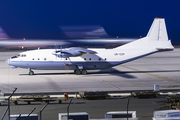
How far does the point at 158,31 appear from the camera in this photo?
149 ft

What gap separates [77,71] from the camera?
44.8 metres

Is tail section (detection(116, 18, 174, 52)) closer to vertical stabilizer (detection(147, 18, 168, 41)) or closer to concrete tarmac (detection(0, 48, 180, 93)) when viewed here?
vertical stabilizer (detection(147, 18, 168, 41))

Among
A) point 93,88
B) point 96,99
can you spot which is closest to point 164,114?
→ point 96,99

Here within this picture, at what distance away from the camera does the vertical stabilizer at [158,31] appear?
4541 cm

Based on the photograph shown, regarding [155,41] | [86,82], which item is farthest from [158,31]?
[86,82]

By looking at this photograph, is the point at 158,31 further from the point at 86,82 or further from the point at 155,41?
the point at 86,82

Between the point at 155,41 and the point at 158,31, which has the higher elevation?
the point at 158,31

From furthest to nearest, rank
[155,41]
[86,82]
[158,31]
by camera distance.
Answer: [158,31], [155,41], [86,82]

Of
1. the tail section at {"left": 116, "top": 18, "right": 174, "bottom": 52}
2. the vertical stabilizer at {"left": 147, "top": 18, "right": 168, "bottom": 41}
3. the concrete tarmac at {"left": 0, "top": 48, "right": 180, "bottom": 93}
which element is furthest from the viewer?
the vertical stabilizer at {"left": 147, "top": 18, "right": 168, "bottom": 41}

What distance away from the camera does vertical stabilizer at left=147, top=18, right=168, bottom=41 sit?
4541 cm

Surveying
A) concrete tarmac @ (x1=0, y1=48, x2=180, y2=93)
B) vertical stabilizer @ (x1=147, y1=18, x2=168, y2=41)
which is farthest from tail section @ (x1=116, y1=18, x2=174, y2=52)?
concrete tarmac @ (x1=0, y1=48, x2=180, y2=93)

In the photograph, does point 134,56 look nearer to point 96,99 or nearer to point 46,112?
point 96,99

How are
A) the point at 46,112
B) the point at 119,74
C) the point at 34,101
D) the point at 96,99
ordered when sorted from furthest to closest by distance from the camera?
the point at 119,74, the point at 96,99, the point at 34,101, the point at 46,112

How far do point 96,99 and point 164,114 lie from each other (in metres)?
10.8
